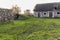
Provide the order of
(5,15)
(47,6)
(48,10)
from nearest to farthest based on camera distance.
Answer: (5,15) < (48,10) < (47,6)

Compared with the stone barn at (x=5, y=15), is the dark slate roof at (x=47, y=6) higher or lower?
lower

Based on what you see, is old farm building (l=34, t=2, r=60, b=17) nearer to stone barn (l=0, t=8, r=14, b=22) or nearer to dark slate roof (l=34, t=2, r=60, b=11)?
dark slate roof (l=34, t=2, r=60, b=11)

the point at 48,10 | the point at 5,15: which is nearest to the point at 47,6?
the point at 48,10

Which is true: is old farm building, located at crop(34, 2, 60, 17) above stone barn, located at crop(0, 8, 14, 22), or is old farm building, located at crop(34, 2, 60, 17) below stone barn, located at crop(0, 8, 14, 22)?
below

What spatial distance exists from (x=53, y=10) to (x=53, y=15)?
1804 mm

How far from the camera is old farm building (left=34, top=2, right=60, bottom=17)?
191 feet

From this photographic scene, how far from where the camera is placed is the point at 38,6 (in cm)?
6425

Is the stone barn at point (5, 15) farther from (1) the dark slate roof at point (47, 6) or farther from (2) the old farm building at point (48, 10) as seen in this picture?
(1) the dark slate roof at point (47, 6)

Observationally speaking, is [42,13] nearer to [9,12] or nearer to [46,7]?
[46,7]

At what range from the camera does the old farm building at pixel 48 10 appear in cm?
5825

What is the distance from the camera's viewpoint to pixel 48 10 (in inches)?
2361

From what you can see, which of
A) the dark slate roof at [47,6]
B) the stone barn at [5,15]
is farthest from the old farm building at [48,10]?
the stone barn at [5,15]

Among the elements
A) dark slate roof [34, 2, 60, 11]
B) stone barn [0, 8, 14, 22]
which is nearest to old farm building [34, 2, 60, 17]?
dark slate roof [34, 2, 60, 11]

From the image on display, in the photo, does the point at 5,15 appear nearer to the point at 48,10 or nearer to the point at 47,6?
the point at 48,10
